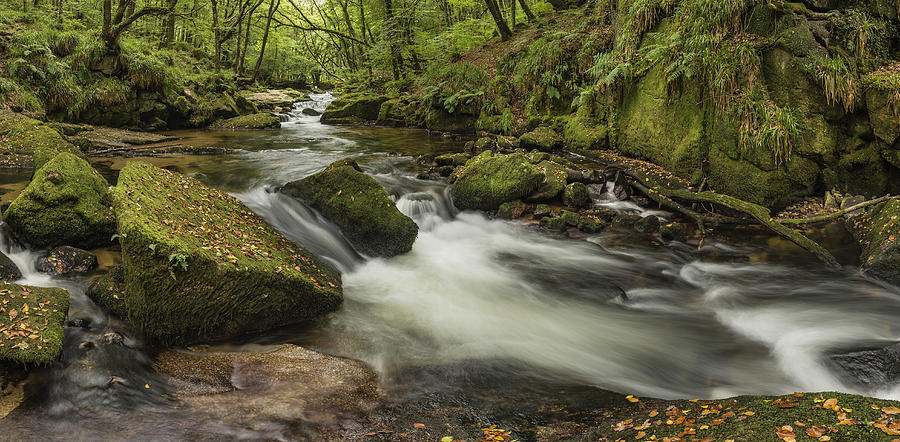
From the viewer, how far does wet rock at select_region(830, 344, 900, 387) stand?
155 inches

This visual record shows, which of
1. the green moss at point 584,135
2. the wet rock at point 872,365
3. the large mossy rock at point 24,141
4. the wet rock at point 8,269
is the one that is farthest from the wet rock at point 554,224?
the large mossy rock at point 24,141

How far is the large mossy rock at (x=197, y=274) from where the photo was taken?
407cm

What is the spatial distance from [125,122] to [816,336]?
1824cm

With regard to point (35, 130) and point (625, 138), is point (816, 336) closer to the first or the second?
point (625, 138)

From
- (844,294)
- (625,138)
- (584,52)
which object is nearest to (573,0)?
(584,52)

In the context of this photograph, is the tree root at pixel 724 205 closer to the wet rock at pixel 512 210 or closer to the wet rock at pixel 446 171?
the wet rock at pixel 512 210

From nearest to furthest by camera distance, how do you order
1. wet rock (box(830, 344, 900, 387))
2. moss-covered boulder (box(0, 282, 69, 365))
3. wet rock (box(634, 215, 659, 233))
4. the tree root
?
moss-covered boulder (box(0, 282, 69, 365)) → wet rock (box(830, 344, 900, 387)) → the tree root → wet rock (box(634, 215, 659, 233))

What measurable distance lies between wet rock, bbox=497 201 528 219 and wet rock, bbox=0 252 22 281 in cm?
687

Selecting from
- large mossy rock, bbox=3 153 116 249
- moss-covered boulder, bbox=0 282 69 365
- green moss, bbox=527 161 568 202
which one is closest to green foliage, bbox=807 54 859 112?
green moss, bbox=527 161 568 202

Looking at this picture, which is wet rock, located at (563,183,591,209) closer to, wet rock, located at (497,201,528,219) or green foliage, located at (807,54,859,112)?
wet rock, located at (497,201,528,219)

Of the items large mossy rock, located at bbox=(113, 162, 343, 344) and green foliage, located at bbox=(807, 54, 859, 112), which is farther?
green foliage, located at bbox=(807, 54, 859, 112)

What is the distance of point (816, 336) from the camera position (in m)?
4.86

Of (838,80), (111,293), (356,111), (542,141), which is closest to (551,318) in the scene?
(111,293)

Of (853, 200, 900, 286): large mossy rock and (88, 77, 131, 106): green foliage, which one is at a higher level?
(88, 77, 131, 106): green foliage
